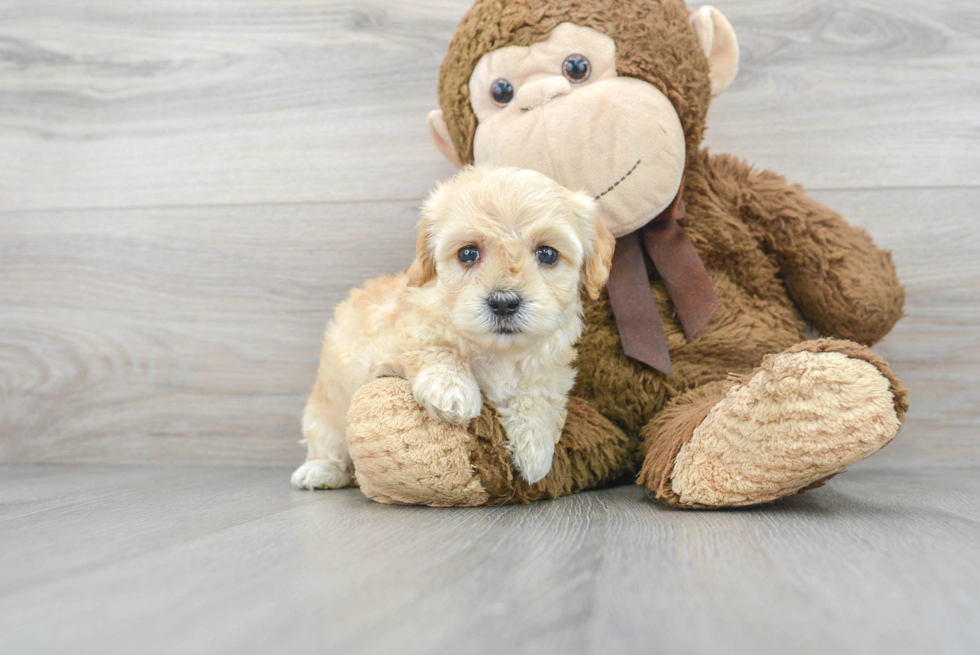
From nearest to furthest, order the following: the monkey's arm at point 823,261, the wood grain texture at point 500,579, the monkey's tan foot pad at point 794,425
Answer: the wood grain texture at point 500,579 → the monkey's tan foot pad at point 794,425 → the monkey's arm at point 823,261

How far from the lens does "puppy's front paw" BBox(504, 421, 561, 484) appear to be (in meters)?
0.86

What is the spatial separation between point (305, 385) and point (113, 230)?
511 millimetres

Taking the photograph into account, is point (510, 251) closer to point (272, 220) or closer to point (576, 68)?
point (576, 68)

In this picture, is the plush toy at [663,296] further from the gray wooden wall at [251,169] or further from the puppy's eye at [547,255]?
the gray wooden wall at [251,169]

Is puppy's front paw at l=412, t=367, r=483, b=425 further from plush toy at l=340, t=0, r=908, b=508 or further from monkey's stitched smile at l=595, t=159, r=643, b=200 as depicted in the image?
monkey's stitched smile at l=595, t=159, r=643, b=200

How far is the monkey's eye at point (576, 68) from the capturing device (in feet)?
3.17

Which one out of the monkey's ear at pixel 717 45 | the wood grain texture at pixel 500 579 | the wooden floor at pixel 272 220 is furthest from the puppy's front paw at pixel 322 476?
the monkey's ear at pixel 717 45

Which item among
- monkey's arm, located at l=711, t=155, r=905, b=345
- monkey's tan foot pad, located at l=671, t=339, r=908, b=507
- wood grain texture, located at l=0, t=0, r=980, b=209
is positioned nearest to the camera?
monkey's tan foot pad, located at l=671, t=339, r=908, b=507

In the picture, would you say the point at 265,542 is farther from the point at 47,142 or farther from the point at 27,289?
the point at 47,142

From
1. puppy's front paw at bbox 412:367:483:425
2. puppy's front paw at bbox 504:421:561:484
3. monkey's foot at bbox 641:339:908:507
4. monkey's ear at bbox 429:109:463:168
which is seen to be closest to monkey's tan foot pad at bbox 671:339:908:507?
monkey's foot at bbox 641:339:908:507

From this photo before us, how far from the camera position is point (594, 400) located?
105 centimetres

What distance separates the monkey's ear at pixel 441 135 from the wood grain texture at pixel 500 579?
1.93 feet

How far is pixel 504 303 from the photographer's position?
789 mm

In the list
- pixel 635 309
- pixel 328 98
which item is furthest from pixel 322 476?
pixel 328 98
